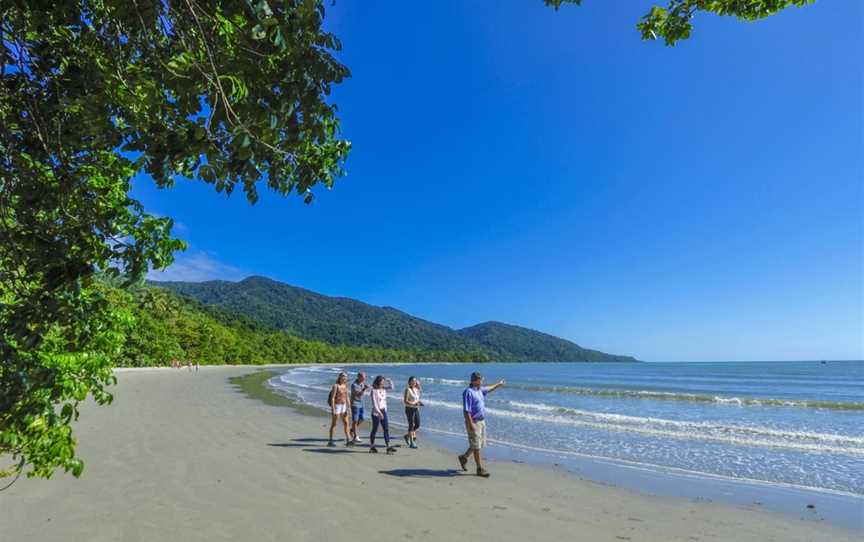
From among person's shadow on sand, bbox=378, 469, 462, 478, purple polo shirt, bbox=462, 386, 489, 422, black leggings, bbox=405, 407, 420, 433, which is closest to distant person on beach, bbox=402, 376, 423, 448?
black leggings, bbox=405, 407, 420, 433

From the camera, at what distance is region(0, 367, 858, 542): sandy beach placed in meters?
5.84

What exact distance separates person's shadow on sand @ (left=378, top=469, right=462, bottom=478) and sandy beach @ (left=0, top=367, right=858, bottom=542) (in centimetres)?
2

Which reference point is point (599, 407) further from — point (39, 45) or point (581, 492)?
point (39, 45)

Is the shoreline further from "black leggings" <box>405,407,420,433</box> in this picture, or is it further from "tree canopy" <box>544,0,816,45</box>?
"tree canopy" <box>544,0,816,45</box>

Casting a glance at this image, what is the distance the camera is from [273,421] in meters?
16.0

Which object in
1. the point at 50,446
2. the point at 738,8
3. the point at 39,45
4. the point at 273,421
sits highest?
the point at 738,8

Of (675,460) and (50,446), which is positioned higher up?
(50,446)

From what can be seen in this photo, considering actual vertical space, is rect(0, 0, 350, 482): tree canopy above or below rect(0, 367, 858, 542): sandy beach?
above

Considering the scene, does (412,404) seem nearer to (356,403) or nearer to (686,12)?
(356,403)

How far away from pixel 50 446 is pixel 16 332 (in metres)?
0.95

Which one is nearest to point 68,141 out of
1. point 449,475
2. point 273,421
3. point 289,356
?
point 449,475

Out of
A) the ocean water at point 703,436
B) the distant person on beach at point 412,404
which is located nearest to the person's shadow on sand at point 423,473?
the distant person on beach at point 412,404

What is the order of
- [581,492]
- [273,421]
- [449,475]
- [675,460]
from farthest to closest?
[273,421] < [675,460] < [449,475] < [581,492]

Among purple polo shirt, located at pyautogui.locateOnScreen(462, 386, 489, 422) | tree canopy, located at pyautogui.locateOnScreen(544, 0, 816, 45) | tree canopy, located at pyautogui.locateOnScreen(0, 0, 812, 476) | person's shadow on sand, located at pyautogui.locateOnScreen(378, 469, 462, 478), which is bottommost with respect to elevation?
person's shadow on sand, located at pyautogui.locateOnScreen(378, 469, 462, 478)
